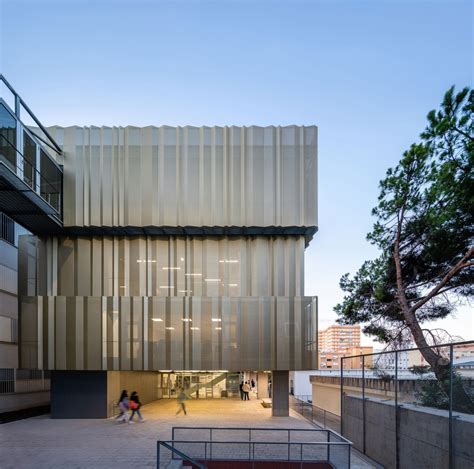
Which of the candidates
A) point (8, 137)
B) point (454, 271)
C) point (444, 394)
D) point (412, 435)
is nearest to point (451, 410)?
point (444, 394)

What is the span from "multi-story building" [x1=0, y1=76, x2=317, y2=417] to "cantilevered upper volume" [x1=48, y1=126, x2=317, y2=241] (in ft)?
0.18

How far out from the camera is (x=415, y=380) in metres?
11.0

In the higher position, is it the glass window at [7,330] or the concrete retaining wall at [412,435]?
the glass window at [7,330]

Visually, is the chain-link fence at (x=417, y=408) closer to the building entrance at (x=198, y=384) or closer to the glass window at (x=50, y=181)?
the glass window at (x=50, y=181)

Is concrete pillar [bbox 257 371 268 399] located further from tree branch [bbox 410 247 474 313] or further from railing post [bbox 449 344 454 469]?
railing post [bbox 449 344 454 469]

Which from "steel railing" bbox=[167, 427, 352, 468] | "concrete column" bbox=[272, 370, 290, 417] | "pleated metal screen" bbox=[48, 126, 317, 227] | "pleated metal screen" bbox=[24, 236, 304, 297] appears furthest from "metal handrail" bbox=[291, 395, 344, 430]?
"pleated metal screen" bbox=[48, 126, 317, 227]

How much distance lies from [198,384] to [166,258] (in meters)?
13.8

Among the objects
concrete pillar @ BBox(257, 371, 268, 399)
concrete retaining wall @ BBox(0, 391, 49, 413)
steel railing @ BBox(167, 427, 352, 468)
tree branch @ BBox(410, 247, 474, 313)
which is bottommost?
concrete pillar @ BBox(257, 371, 268, 399)

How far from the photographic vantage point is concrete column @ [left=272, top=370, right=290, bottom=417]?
2205 cm

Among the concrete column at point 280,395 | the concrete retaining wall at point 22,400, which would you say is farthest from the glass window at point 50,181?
the concrete column at point 280,395

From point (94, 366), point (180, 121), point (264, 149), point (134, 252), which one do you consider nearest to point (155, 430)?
point (94, 366)

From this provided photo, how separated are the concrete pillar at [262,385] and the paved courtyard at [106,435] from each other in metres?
7.51

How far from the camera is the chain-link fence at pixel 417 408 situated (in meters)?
8.51

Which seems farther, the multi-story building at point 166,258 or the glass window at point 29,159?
the multi-story building at point 166,258
